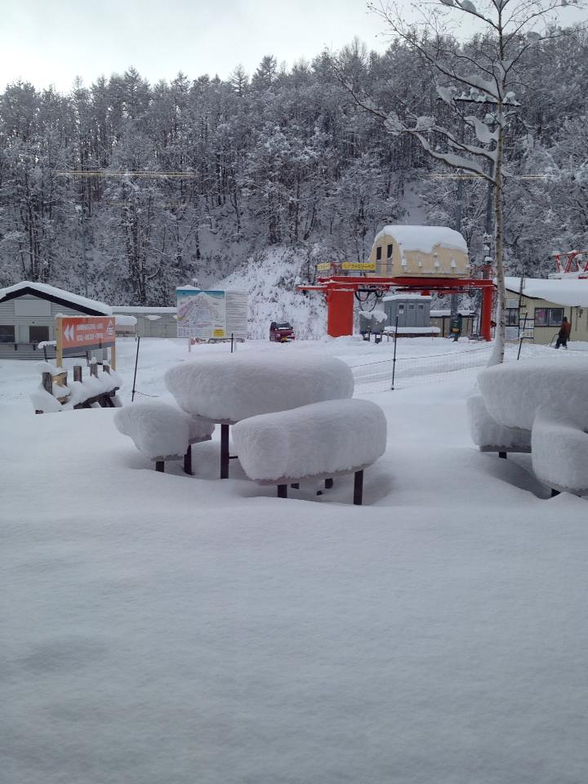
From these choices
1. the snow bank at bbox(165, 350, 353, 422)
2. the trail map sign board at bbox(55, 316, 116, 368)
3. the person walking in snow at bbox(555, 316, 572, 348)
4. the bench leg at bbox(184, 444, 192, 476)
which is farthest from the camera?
the person walking in snow at bbox(555, 316, 572, 348)

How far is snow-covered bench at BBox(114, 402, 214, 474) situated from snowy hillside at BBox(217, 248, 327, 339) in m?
26.3

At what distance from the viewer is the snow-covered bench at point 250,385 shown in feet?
16.8

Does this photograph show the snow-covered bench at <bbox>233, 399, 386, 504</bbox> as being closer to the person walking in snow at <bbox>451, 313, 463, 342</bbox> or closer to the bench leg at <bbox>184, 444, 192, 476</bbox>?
the bench leg at <bbox>184, 444, 192, 476</bbox>

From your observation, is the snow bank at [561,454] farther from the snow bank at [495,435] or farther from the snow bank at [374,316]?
the snow bank at [374,316]

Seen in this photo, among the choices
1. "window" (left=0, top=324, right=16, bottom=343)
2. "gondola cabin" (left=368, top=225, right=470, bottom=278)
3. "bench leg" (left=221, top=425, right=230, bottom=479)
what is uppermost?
"gondola cabin" (left=368, top=225, right=470, bottom=278)

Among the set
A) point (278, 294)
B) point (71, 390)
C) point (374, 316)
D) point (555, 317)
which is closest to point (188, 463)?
point (71, 390)

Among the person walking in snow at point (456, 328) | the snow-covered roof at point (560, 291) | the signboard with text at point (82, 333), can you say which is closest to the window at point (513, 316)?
the snow-covered roof at point (560, 291)

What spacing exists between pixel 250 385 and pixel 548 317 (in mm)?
24503

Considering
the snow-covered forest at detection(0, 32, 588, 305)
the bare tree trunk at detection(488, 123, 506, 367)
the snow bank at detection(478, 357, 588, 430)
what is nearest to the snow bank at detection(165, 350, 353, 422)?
the snow bank at detection(478, 357, 588, 430)

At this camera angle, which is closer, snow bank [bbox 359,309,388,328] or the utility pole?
snow bank [bbox 359,309,388,328]

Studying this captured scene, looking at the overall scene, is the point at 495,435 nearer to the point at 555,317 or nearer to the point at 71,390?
the point at 71,390

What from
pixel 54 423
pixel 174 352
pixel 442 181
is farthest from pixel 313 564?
pixel 442 181

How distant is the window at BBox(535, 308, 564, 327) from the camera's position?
25734mm

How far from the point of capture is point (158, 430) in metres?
5.36
